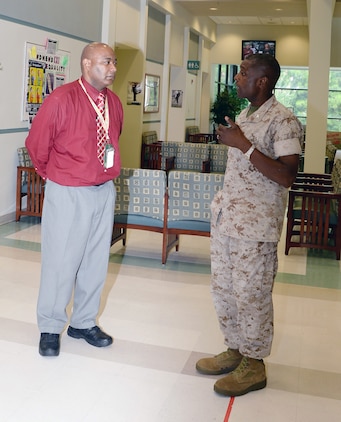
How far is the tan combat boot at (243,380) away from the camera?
2902 millimetres

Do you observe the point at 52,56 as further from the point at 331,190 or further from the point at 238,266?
the point at 238,266

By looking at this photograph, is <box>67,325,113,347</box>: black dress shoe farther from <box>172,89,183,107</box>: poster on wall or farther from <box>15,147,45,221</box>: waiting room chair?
<box>172,89,183,107</box>: poster on wall

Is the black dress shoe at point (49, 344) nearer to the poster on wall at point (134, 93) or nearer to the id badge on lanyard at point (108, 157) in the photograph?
the id badge on lanyard at point (108, 157)

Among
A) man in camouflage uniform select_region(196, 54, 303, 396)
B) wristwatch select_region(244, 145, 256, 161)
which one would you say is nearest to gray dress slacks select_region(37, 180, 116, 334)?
man in camouflage uniform select_region(196, 54, 303, 396)

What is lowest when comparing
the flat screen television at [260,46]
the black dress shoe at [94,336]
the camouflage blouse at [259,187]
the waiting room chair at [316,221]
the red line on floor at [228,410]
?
the red line on floor at [228,410]

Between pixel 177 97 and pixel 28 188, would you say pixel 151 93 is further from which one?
pixel 28 188

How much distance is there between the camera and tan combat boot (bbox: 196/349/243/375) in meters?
3.11

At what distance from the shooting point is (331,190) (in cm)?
701

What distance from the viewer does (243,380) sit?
9.61 feet

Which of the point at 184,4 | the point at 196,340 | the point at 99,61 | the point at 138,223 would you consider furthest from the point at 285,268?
the point at 184,4

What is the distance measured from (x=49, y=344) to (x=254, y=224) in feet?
4.43

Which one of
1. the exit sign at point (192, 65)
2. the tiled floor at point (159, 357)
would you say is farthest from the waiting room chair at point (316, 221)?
the exit sign at point (192, 65)

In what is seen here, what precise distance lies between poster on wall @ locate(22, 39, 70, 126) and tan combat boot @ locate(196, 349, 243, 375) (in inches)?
204

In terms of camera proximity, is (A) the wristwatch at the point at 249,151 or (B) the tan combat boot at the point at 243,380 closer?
(A) the wristwatch at the point at 249,151
